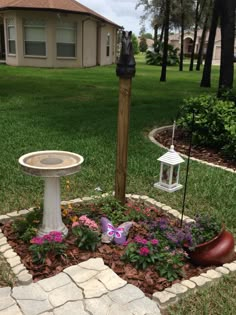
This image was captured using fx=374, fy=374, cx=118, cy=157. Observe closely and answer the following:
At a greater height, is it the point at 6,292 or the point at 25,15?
the point at 25,15

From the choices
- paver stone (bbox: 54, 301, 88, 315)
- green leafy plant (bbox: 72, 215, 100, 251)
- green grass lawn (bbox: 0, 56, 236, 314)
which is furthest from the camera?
green grass lawn (bbox: 0, 56, 236, 314)

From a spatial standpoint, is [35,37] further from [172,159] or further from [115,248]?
[115,248]

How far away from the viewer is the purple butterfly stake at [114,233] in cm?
318

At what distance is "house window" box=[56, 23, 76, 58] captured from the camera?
20844mm

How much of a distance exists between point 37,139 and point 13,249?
359cm

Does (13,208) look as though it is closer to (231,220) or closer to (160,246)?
(160,246)

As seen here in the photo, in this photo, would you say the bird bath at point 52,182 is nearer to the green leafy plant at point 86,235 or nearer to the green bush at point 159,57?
the green leafy plant at point 86,235

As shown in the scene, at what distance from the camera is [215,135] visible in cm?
621

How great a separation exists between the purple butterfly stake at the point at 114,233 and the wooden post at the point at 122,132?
0.50 meters

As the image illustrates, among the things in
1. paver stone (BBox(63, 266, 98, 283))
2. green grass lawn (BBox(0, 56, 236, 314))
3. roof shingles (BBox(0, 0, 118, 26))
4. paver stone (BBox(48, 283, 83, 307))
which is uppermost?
roof shingles (BBox(0, 0, 118, 26))

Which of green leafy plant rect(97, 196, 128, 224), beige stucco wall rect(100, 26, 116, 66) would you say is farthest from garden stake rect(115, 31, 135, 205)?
beige stucco wall rect(100, 26, 116, 66)

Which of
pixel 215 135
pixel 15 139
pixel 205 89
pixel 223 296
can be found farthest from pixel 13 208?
pixel 205 89

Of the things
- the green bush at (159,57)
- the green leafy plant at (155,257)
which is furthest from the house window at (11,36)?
the green leafy plant at (155,257)

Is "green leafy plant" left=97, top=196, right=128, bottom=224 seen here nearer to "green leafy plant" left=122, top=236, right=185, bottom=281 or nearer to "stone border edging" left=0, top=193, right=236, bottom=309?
"green leafy plant" left=122, top=236, right=185, bottom=281
